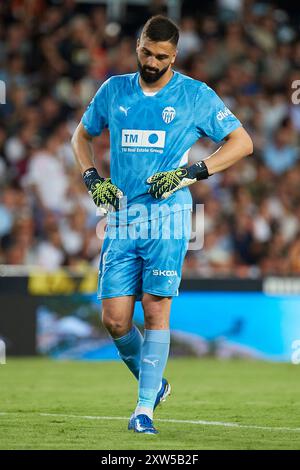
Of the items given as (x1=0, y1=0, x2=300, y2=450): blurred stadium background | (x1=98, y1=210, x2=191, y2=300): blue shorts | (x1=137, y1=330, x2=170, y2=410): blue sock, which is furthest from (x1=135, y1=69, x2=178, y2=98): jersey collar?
(x1=0, y1=0, x2=300, y2=450): blurred stadium background

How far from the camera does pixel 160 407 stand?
8.67 m

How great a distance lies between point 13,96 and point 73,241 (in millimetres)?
2546

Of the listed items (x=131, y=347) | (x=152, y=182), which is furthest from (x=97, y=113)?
(x=131, y=347)

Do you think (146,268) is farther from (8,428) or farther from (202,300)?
(202,300)

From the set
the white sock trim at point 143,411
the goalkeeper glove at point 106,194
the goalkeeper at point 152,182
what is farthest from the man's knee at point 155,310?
the goalkeeper glove at point 106,194

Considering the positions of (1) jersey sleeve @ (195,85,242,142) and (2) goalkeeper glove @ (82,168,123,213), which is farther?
(1) jersey sleeve @ (195,85,242,142)

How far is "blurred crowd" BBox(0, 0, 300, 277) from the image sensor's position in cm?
1449

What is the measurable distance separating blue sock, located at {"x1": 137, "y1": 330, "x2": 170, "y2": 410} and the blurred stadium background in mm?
6244

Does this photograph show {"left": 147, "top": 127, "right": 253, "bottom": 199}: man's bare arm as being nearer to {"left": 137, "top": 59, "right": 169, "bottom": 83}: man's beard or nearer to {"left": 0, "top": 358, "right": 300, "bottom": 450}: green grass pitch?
{"left": 137, "top": 59, "right": 169, "bottom": 83}: man's beard

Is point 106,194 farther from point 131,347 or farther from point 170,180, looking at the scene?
point 131,347

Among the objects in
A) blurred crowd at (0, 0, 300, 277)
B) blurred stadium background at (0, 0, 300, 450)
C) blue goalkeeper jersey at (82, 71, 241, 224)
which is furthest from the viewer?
blurred crowd at (0, 0, 300, 277)

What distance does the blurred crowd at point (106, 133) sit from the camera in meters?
14.5

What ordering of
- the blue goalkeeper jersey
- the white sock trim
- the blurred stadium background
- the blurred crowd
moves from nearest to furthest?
1. the white sock trim
2. the blue goalkeeper jersey
3. the blurred stadium background
4. the blurred crowd

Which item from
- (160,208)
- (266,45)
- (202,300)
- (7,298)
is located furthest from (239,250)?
(160,208)
